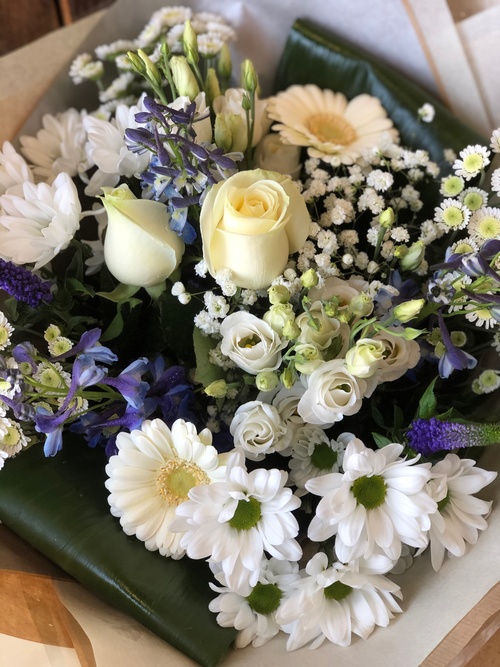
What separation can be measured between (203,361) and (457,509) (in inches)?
11.2

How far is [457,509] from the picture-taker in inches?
23.8

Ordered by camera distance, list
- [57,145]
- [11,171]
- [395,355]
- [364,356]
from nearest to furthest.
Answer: [364,356] → [395,355] → [11,171] → [57,145]

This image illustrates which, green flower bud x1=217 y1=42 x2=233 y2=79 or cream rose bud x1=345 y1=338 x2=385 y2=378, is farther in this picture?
green flower bud x1=217 y1=42 x2=233 y2=79

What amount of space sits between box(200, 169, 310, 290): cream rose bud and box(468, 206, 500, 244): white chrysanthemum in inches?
7.5

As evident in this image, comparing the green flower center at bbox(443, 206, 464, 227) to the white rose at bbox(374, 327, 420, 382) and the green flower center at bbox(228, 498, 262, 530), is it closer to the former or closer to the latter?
the white rose at bbox(374, 327, 420, 382)

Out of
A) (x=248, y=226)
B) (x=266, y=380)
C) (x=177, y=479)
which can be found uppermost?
(x=248, y=226)

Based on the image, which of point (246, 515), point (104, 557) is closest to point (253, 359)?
point (246, 515)

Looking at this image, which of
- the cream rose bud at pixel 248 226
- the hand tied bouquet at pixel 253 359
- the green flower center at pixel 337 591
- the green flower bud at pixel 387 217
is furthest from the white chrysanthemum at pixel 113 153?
the green flower center at pixel 337 591

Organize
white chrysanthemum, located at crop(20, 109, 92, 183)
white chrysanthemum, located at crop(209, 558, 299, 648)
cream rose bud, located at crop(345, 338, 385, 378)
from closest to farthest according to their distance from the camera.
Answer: cream rose bud, located at crop(345, 338, 385, 378), white chrysanthemum, located at crop(209, 558, 299, 648), white chrysanthemum, located at crop(20, 109, 92, 183)

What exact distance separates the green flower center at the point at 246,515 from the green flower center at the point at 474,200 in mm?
370

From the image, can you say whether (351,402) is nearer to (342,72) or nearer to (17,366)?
(17,366)

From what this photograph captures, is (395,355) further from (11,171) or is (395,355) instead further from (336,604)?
(11,171)

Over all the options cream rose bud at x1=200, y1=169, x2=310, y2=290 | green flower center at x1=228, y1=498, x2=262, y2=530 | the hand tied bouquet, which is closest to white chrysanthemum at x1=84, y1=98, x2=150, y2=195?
the hand tied bouquet

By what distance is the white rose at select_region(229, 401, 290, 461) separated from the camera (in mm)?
580
